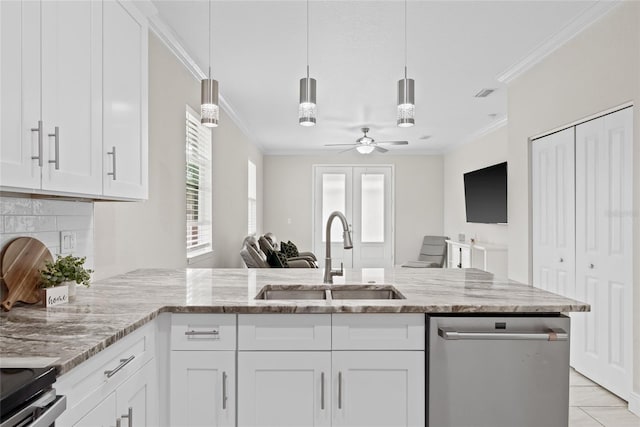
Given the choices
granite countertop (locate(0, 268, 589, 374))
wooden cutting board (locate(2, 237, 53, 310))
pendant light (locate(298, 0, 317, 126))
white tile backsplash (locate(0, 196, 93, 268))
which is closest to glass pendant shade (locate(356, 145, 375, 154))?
granite countertop (locate(0, 268, 589, 374))

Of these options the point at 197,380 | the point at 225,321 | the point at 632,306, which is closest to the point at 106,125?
the point at 225,321

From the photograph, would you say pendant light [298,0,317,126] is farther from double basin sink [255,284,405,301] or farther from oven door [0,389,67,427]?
oven door [0,389,67,427]

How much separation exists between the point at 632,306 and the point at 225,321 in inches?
104

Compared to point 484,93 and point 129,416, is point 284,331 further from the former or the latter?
point 484,93

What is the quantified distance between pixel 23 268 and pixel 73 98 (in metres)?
0.72

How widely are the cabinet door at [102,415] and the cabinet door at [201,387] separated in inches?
14.6

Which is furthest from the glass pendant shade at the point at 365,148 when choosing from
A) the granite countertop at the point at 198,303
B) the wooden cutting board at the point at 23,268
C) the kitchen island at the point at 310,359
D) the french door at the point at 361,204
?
the wooden cutting board at the point at 23,268

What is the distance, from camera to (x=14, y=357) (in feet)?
3.64

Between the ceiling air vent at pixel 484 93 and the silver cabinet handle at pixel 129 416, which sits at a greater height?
the ceiling air vent at pixel 484 93

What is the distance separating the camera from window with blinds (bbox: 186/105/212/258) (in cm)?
400

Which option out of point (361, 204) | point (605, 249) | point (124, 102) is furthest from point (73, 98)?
point (361, 204)

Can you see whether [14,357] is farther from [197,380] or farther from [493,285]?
[493,285]

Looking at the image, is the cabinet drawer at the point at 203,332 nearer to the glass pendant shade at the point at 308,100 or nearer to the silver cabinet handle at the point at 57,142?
the silver cabinet handle at the point at 57,142

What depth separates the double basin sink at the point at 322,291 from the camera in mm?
2207
